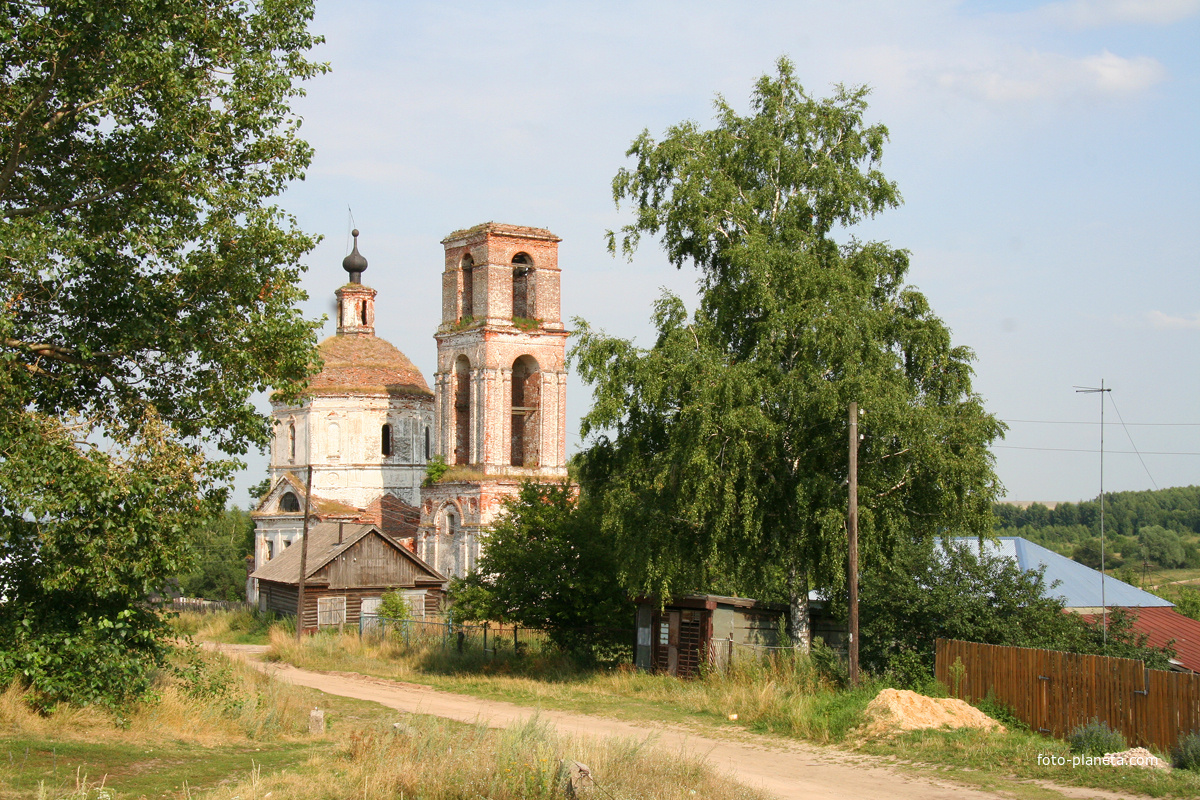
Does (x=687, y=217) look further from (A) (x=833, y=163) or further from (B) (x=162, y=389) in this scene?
(B) (x=162, y=389)

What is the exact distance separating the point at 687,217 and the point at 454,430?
872 inches

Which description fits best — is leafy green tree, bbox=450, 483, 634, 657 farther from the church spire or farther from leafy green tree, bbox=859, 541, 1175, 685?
the church spire

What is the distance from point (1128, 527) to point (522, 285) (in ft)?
408

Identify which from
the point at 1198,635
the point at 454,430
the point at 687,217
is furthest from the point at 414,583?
the point at 1198,635

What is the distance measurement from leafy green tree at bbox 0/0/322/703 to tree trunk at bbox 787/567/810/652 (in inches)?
415

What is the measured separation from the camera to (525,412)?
141ft

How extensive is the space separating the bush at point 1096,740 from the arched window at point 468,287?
101 feet

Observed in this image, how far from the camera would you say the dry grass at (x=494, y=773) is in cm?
1073

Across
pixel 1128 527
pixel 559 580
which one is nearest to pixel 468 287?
pixel 559 580

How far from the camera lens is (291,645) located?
102 ft

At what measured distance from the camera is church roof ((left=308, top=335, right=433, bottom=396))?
4669cm

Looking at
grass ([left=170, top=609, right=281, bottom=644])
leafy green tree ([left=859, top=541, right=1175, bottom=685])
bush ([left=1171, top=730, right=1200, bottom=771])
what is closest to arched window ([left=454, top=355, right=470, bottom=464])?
grass ([left=170, top=609, right=281, bottom=644])

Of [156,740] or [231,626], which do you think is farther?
[231,626]

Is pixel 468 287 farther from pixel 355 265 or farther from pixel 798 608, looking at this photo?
pixel 798 608
